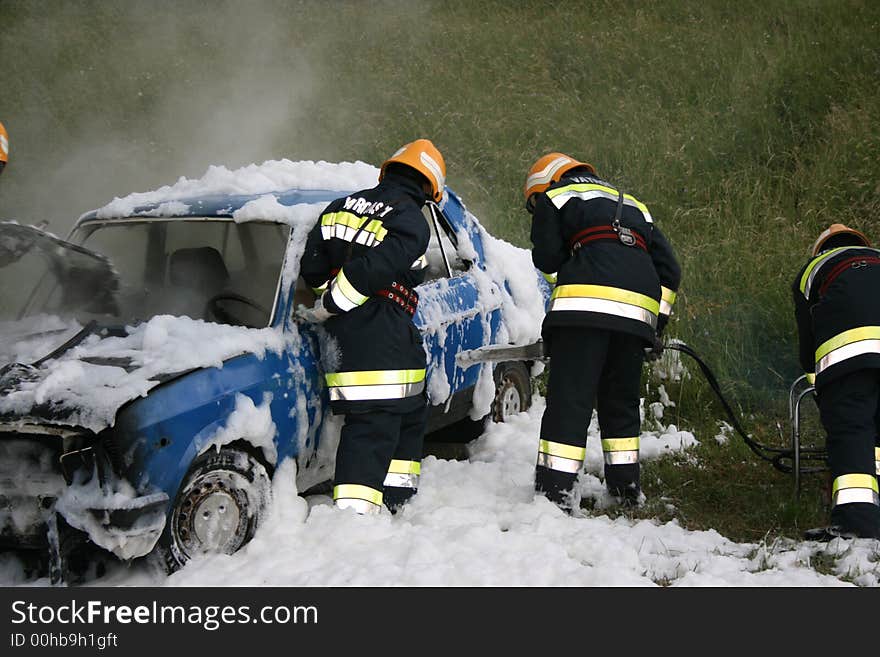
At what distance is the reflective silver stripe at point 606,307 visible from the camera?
163 inches

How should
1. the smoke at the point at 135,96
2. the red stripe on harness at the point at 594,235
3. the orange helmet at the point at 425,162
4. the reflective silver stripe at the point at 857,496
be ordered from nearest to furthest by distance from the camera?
the reflective silver stripe at the point at 857,496
the orange helmet at the point at 425,162
the red stripe on harness at the point at 594,235
the smoke at the point at 135,96

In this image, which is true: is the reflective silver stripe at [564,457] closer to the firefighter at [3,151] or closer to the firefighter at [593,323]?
the firefighter at [593,323]

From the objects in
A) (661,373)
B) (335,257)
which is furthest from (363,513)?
(661,373)

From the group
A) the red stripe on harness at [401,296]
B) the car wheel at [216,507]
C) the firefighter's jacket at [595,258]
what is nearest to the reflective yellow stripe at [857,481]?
the firefighter's jacket at [595,258]

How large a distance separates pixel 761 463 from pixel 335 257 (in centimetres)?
290

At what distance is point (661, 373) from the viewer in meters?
6.29

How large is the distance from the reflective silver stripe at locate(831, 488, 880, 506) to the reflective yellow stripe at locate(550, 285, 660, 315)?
3.91 feet

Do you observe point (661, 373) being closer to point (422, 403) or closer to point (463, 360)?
point (463, 360)

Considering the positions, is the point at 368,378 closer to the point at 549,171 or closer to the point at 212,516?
the point at 212,516

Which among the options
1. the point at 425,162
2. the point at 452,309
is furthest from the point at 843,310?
the point at 425,162

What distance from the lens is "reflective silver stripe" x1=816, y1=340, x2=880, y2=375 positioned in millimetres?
3877

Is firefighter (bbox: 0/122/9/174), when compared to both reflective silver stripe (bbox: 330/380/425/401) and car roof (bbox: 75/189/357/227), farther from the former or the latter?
reflective silver stripe (bbox: 330/380/425/401)

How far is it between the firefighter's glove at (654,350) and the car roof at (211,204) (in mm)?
1793

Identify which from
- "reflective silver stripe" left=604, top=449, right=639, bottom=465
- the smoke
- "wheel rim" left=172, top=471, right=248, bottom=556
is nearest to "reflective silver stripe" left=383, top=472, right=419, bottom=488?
"wheel rim" left=172, top=471, right=248, bottom=556
